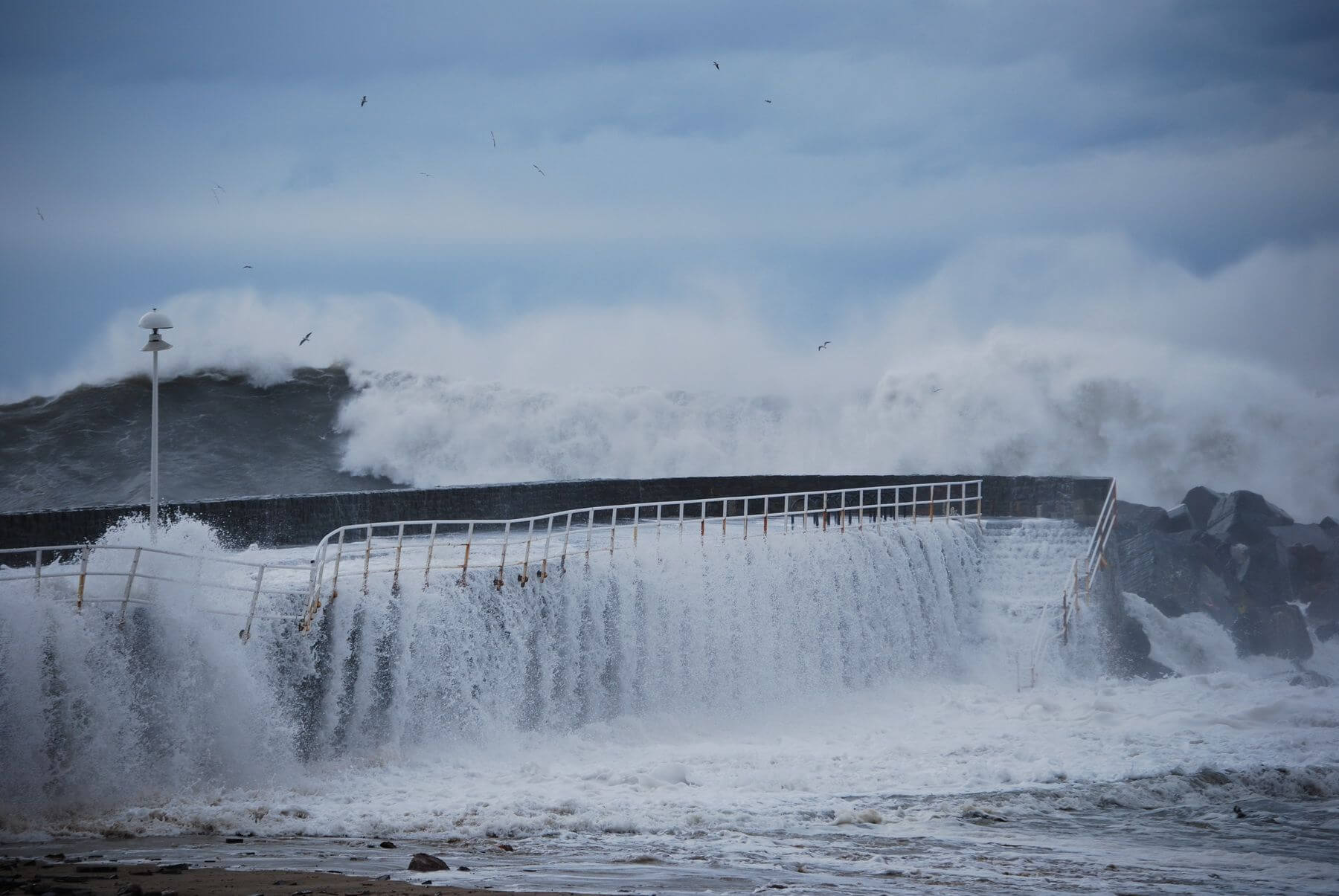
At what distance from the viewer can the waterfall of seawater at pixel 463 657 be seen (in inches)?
405

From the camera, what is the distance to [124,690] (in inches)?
418

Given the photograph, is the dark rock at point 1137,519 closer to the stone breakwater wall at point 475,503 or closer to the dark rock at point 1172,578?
the dark rock at point 1172,578

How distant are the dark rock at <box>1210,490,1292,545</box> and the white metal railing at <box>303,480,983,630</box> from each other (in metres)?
4.93

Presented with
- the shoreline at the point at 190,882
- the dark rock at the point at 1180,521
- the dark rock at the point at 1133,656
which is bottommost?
the shoreline at the point at 190,882

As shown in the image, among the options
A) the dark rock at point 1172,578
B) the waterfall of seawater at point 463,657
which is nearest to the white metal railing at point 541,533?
the waterfall of seawater at point 463,657

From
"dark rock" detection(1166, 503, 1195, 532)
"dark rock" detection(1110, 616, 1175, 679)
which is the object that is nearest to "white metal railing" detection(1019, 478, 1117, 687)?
"dark rock" detection(1110, 616, 1175, 679)

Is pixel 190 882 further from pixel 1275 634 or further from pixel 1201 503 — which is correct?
pixel 1201 503

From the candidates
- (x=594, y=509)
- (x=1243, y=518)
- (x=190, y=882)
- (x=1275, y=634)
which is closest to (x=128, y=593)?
(x=190, y=882)

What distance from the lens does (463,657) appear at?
13.3 meters

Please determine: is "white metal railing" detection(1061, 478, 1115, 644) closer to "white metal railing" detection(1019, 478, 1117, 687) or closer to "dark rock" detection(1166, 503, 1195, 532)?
"white metal railing" detection(1019, 478, 1117, 687)

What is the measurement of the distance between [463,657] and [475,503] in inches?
299

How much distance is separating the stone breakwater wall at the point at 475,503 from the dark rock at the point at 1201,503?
4787mm

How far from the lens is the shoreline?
753cm

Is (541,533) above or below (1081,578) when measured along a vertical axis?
above
